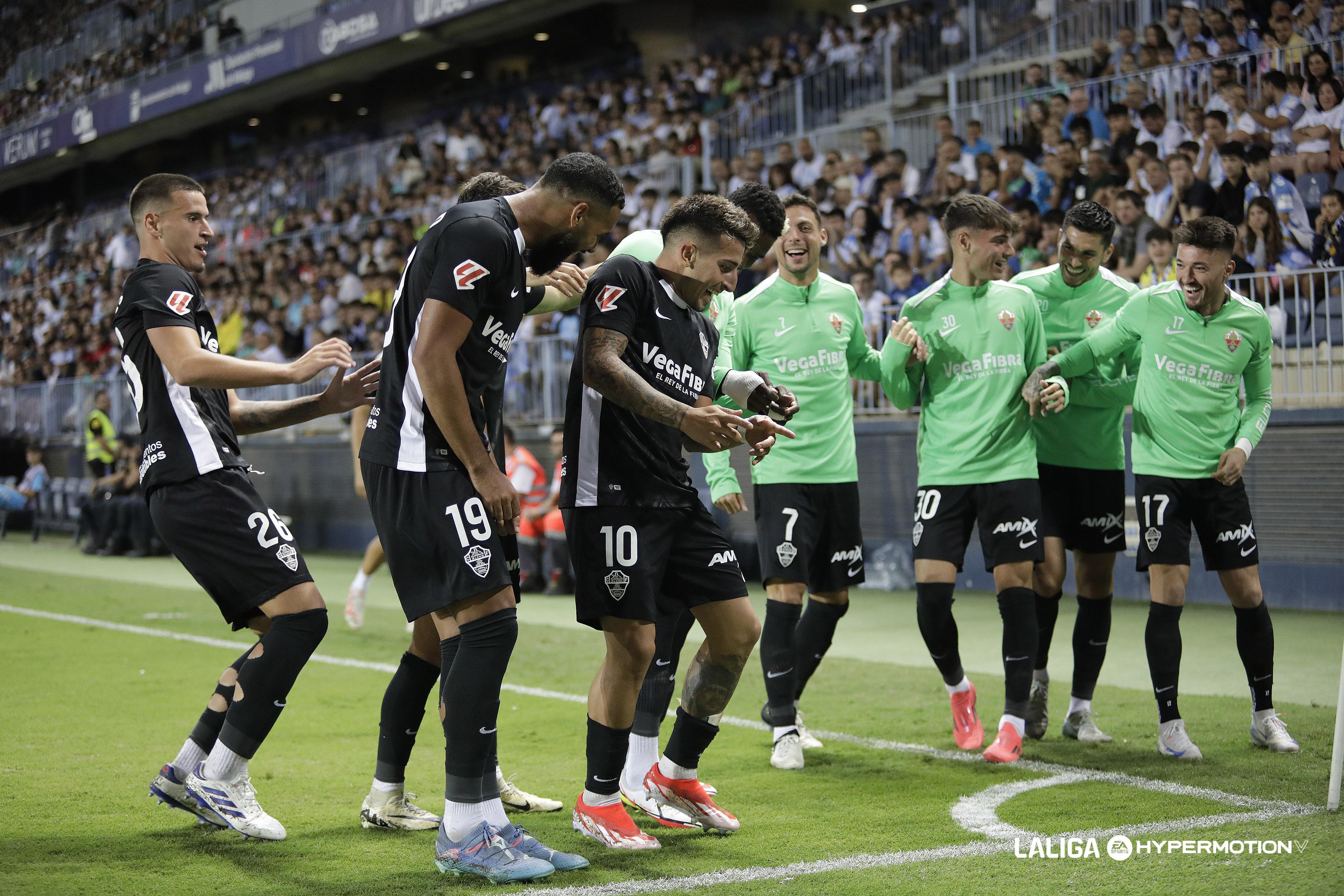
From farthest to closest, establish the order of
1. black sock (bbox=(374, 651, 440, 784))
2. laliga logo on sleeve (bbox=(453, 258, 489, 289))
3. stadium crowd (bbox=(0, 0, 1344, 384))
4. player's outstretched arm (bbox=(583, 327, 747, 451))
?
stadium crowd (bbox=(0, 0, 1344, 384)), black sock (bbox=(374, 651, 440, 784)), player's outstretched arm (bbox=(583, 327, 747, 451)), laliga logo on sleeve (bbox=(453, 258, 489, 289))

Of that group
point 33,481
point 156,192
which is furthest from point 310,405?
point 33,481

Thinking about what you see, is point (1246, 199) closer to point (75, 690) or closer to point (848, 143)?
point (848, 143)

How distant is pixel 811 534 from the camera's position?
600 cm

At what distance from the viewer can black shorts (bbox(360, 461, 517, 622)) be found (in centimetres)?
396

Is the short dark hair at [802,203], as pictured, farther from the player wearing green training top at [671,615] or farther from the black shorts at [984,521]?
the black shorts at [984,521]

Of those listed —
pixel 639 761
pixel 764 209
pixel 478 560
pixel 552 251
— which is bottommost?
pixel 639 761

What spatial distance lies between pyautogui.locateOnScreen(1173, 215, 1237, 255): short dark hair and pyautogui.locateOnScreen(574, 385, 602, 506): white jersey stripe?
2.98 metres

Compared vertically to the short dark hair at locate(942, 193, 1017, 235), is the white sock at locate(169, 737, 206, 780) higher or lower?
lower

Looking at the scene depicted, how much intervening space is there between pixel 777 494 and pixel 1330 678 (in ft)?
12.6

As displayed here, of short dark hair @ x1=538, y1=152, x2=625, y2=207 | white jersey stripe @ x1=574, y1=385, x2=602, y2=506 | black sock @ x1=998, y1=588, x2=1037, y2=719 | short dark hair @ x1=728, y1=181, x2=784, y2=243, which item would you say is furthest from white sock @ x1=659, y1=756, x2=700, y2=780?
short dark hair @ x1=728, y1=181, x2=784, y2=243

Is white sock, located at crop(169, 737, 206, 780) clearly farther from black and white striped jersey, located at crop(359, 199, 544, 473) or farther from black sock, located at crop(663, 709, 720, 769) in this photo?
black sock, located at crop(663, 709, 720, 769)

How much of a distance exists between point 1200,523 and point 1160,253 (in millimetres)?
5615

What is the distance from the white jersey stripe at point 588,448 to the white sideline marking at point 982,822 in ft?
4.23

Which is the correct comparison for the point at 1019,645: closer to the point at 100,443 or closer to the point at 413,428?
the point at 413,428
